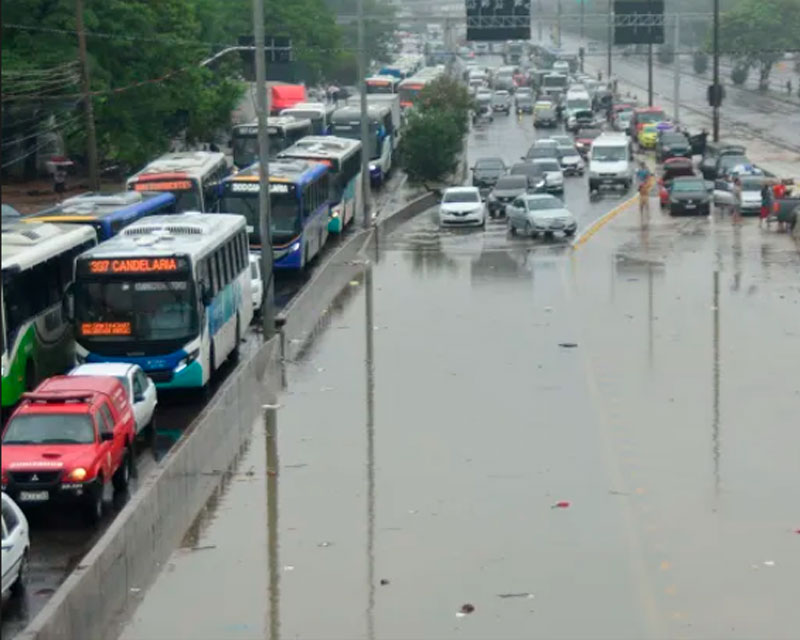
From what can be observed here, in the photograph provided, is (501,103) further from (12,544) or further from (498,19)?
(12,544)

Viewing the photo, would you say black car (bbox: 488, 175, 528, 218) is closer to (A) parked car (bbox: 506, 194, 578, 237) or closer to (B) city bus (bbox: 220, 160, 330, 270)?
(A) parked car (bbox: 506, 194, 578, 237)

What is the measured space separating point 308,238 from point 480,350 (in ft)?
38.0

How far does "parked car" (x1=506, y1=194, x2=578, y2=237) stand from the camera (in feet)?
177

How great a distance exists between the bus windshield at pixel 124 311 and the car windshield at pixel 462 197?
28.9 metres

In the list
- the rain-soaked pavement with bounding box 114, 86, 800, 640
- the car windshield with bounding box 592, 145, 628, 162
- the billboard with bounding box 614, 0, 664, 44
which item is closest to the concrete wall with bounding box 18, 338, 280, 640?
the rain-soaked pavement with bounding box 114, 86, 800, 640

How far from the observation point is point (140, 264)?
29562 mm

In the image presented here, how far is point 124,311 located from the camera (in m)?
29.5

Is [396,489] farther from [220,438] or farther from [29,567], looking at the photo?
[29,567]

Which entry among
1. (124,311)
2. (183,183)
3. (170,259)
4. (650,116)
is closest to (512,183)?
(183,183)

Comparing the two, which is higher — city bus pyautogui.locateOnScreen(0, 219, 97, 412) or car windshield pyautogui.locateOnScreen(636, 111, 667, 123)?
city bus pyautogui.locateOnScreen(0, 219, 97, 412)

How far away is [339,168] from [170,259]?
982 inches

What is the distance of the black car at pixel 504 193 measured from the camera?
6088 centimetres

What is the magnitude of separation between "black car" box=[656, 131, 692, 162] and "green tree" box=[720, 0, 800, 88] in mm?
55317

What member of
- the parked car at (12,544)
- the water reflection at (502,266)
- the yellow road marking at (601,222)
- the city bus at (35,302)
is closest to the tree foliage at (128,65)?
the water reflection at (502,266)
